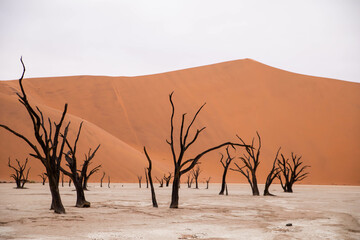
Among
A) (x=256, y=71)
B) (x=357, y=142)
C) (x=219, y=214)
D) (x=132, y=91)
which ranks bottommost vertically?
(x=219, y=214)

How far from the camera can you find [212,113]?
52.0 metres

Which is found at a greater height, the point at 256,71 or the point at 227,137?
the point at 256,71

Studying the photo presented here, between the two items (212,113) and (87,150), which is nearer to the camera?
(87,150)

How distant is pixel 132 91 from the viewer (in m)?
56.4

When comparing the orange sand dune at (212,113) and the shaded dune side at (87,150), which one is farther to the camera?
the orange sand dune at (212,113)

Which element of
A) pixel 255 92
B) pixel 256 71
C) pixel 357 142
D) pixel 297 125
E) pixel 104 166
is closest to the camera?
pixel 104 166

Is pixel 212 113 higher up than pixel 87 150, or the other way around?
pixel 212 113

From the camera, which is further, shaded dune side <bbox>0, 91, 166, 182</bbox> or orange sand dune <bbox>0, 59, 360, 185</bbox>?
orange sand dune <bbox>0, 59, 360, 185</bbox>

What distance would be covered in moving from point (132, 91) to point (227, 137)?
17.4 meters

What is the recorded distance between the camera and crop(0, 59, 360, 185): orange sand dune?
123 ft

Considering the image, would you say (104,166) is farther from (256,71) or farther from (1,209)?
(256,71)

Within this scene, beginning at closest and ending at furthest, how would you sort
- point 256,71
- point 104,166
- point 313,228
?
point 313,228 → point 104,166 → point 256,71

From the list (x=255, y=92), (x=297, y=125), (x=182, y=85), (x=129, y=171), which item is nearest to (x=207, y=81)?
(x=182, y=85)

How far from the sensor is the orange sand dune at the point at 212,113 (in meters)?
37.6
